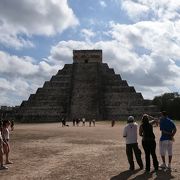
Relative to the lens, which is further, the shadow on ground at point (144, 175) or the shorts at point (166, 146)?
the shorts at point (166, 146)

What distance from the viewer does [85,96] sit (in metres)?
77.5

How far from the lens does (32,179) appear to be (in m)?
11.3

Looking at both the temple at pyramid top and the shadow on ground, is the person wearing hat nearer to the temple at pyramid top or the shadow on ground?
the shadow on ground

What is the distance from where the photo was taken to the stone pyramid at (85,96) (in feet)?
243

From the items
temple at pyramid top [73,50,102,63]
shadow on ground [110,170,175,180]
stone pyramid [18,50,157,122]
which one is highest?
temple at pyramid top [73,50,102,63]

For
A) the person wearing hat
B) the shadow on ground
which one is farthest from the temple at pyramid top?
the shadow on ground

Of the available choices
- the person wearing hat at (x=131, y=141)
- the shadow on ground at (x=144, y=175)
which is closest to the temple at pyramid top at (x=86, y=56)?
Result: the person wearing hat at (x=131, y=141)

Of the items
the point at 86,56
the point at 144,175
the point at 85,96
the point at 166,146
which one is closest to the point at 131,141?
the point at 166,146

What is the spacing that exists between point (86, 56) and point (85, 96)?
11071 mm

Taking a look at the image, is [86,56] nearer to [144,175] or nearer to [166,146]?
[166,146]

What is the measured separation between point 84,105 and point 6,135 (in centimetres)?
A: 6047

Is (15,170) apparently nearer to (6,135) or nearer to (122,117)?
(6,135)

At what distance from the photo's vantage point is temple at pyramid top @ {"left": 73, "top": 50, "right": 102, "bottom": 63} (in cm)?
8588

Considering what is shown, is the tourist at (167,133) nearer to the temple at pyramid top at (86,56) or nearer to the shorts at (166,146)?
the shorts at (166,146)
